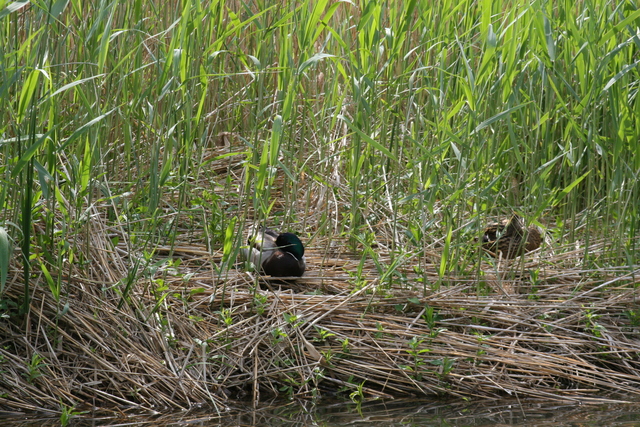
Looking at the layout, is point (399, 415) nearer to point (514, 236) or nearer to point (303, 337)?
point (303, 337)

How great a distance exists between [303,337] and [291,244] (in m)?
0.53

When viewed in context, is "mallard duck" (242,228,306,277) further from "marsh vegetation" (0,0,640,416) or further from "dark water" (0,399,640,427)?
"dark water" (0,399,640,427)

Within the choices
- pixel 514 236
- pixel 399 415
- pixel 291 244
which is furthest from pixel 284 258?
pixel 514 236

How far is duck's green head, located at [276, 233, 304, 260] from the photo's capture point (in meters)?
2.79

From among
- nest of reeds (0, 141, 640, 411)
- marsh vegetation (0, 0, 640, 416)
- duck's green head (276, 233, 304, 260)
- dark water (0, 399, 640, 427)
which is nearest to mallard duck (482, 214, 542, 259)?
marsh vegetation (0, 0, 640, 416)

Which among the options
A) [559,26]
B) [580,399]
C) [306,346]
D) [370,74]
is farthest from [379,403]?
[559,26]

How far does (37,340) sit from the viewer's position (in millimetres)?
2162

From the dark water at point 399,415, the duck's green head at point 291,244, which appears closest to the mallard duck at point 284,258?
the duck's green head at point 291,244

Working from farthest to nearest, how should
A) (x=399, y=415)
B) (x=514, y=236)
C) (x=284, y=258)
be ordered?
(x=514, y=236)
(x=284, y=258)
(x=399, y=415)

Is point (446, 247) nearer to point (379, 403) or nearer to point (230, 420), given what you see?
point (379, 403)

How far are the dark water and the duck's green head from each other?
2.38ft

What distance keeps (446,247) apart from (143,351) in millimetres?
993

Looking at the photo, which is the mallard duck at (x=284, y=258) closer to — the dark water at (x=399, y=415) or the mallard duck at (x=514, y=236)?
the dark water at (x=399, y=415)

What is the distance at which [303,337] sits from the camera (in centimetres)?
235
